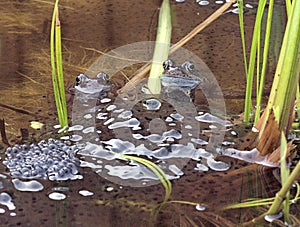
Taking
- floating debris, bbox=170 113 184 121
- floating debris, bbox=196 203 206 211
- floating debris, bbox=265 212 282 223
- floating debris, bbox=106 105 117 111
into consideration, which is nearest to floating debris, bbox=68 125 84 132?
floating debris, bbox=106 105 117 111

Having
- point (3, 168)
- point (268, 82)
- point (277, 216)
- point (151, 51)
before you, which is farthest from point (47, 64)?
point (277, 216)

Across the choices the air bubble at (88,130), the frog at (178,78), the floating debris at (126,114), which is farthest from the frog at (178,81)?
the air bubble at (88,130)

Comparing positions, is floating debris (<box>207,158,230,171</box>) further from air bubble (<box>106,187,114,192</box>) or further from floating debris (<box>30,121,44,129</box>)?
floating debris (<box>30,121,44,129</box>)

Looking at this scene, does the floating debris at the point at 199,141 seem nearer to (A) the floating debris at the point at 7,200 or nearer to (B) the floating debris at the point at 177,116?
(B) the floating debris at the point at 177,116

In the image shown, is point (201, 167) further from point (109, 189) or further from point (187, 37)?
point (187, 37)

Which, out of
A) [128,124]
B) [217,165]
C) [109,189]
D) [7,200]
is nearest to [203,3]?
[128,124]

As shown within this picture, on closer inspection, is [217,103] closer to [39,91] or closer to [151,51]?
[151,51]
